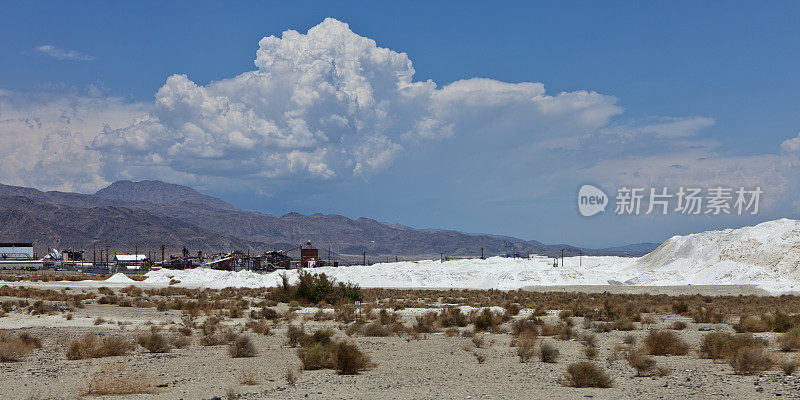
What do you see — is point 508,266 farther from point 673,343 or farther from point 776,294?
point 673,343

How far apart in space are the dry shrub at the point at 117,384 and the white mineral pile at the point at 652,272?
60.2m

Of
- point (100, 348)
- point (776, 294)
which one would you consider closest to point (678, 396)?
point (100, 348)

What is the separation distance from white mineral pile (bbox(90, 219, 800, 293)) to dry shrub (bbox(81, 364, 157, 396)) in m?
60.2

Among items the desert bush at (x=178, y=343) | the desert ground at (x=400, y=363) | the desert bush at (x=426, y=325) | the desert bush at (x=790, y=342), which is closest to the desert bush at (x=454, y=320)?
the desert ground at (x=400, y=363)

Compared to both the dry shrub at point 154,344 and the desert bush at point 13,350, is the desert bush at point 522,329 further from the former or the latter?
the desert bush at point 13,350

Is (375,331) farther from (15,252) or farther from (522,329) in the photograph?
(15,252)

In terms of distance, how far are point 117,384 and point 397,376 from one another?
6083 millimetres

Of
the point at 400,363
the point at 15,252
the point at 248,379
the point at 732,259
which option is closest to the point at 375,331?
the point at 400,363

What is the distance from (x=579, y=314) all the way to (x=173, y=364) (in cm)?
2347

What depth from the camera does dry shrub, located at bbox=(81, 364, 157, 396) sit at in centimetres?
1317

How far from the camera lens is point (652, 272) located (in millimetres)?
76875

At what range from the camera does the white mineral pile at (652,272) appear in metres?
68.2

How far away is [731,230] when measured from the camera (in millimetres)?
82750

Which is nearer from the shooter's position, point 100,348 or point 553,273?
point 100,348
